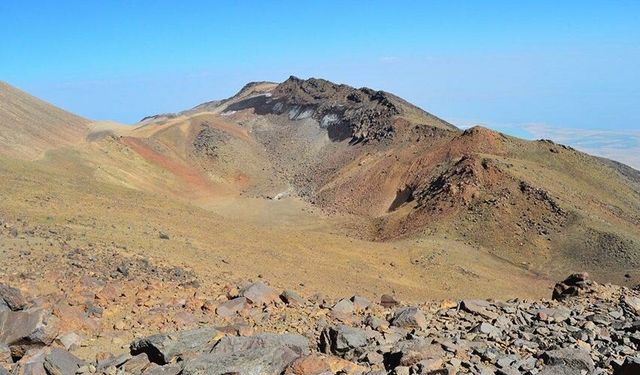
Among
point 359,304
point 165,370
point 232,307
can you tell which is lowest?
point 165,370

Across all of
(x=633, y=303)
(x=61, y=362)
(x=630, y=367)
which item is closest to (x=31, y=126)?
(x=61, y=362)

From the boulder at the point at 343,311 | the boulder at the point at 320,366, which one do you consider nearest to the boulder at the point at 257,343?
the boulder at the point at 320,366

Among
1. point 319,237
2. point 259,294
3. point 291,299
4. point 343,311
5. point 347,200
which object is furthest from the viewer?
point 347,200

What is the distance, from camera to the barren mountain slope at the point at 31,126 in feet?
116

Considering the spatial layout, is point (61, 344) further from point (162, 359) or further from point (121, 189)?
point (121, 189)

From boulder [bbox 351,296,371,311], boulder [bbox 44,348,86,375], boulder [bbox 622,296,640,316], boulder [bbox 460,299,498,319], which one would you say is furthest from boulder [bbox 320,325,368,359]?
boulder [bbox 622,296,640,316]

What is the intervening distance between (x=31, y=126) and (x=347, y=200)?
Result: 27.0 meters

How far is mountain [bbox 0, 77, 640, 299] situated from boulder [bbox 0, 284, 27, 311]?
586cm

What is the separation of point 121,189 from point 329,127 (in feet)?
108

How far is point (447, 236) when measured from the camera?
27.7 meters

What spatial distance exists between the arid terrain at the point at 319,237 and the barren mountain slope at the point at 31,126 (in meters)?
0.32

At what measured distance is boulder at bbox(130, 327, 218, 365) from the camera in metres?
8.22

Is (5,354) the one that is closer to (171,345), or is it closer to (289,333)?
(171,345)

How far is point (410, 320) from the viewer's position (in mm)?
10406
